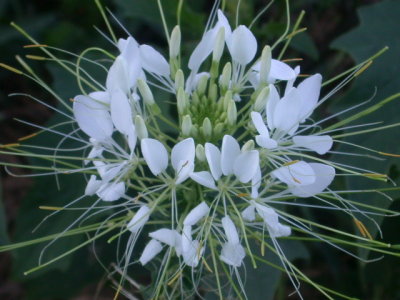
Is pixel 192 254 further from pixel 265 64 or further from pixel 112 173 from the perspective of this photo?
pixel 265 64

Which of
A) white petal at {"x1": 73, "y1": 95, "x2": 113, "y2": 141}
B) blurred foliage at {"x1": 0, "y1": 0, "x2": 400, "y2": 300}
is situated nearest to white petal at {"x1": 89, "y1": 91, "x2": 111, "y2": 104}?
white petal at {"x1": 73, "y1": 95, "x2": 113, "y2": 141}

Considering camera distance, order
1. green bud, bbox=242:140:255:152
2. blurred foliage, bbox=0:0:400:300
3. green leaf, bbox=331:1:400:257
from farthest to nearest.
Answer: blurred foliage, bbox=0:0:400:300 → green leaf, bbox=331:1:400:257 → green bud, bbox=242:140:255:152

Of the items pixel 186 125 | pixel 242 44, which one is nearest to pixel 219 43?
pixel 242 44

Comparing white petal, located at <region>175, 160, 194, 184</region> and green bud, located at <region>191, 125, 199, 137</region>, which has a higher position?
white petal, located at <region>175, 160, 194, 184</region>

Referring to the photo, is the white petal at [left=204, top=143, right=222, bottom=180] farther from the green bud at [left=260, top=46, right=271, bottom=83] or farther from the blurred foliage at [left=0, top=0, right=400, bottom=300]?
the blurred foliage at [left=0, top=0, right=400, bottom=300]

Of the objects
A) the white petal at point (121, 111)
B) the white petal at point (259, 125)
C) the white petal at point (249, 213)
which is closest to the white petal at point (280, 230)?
the white petal at point (249, 213)

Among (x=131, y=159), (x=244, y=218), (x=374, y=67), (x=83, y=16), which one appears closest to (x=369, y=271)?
(x=374, y=67)

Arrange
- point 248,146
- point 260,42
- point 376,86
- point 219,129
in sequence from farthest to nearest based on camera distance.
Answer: point 260,42, point 376,86, point 219,129, point 248,146
